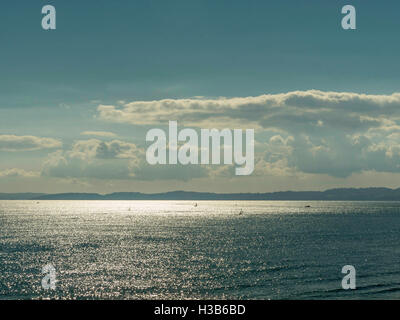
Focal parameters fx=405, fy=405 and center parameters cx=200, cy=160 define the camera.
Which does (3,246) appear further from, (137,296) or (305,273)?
(305,273)

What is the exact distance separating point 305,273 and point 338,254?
1091 inches

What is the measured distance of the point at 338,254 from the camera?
95.5m

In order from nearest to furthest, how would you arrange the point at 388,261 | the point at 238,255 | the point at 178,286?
the point at 178,286 < the point at 388,261 < the point at 238,255

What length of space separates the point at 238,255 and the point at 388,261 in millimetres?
31825

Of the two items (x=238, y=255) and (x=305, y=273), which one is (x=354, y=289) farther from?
(x=238, y=255)
